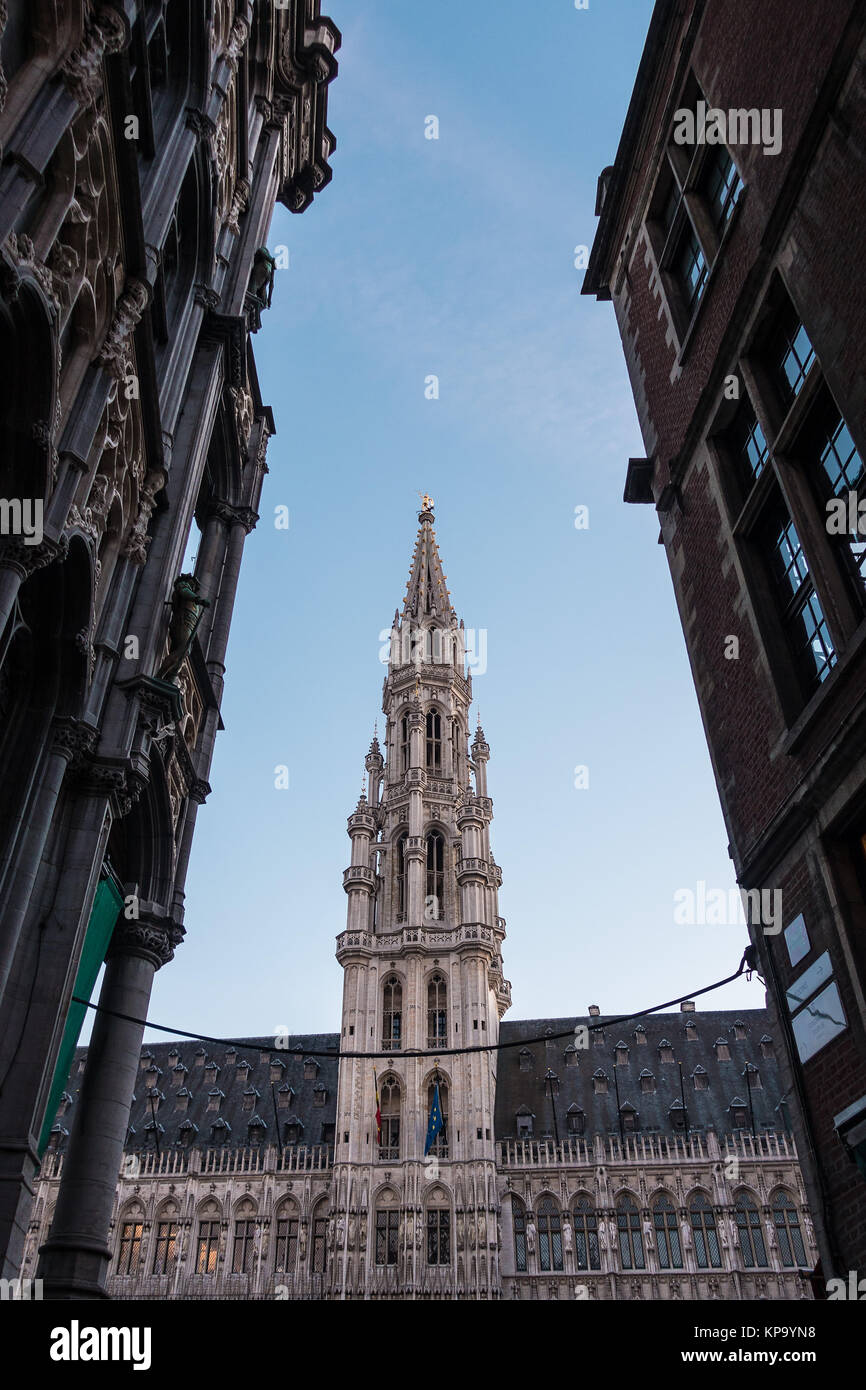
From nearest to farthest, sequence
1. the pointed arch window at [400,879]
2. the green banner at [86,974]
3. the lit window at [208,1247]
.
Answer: the green banner at [86,974] < the lit window at [208,1247] < the pointed arch window at [400,879]

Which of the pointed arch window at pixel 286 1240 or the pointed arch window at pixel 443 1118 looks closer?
the pointed arch window at pixel 286 1240

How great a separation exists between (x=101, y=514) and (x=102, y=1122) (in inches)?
369

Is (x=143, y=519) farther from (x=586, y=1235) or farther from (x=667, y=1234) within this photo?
(x=667, y=1234)

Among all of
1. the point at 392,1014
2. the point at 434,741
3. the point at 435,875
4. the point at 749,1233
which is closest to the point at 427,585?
the point at 434,741

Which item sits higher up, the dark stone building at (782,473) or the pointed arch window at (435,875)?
the pointed arch window at (435,875)

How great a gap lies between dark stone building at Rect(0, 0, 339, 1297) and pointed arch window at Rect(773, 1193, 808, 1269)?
5120 centimetres

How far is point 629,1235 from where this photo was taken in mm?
57469

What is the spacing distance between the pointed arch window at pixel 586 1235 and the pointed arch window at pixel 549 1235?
95cm

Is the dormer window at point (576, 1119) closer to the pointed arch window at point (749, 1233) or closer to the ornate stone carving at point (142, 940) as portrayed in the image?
the pointed arch window at point (749, 1233)

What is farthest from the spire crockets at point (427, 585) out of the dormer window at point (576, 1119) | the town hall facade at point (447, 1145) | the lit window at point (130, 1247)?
the lit window at point (130, 1247)

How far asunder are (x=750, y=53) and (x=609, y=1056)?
6479cm

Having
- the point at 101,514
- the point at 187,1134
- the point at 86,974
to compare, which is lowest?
the point at 86,974

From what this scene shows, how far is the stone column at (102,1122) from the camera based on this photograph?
1434 cm

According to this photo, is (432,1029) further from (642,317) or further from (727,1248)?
(642,317)
